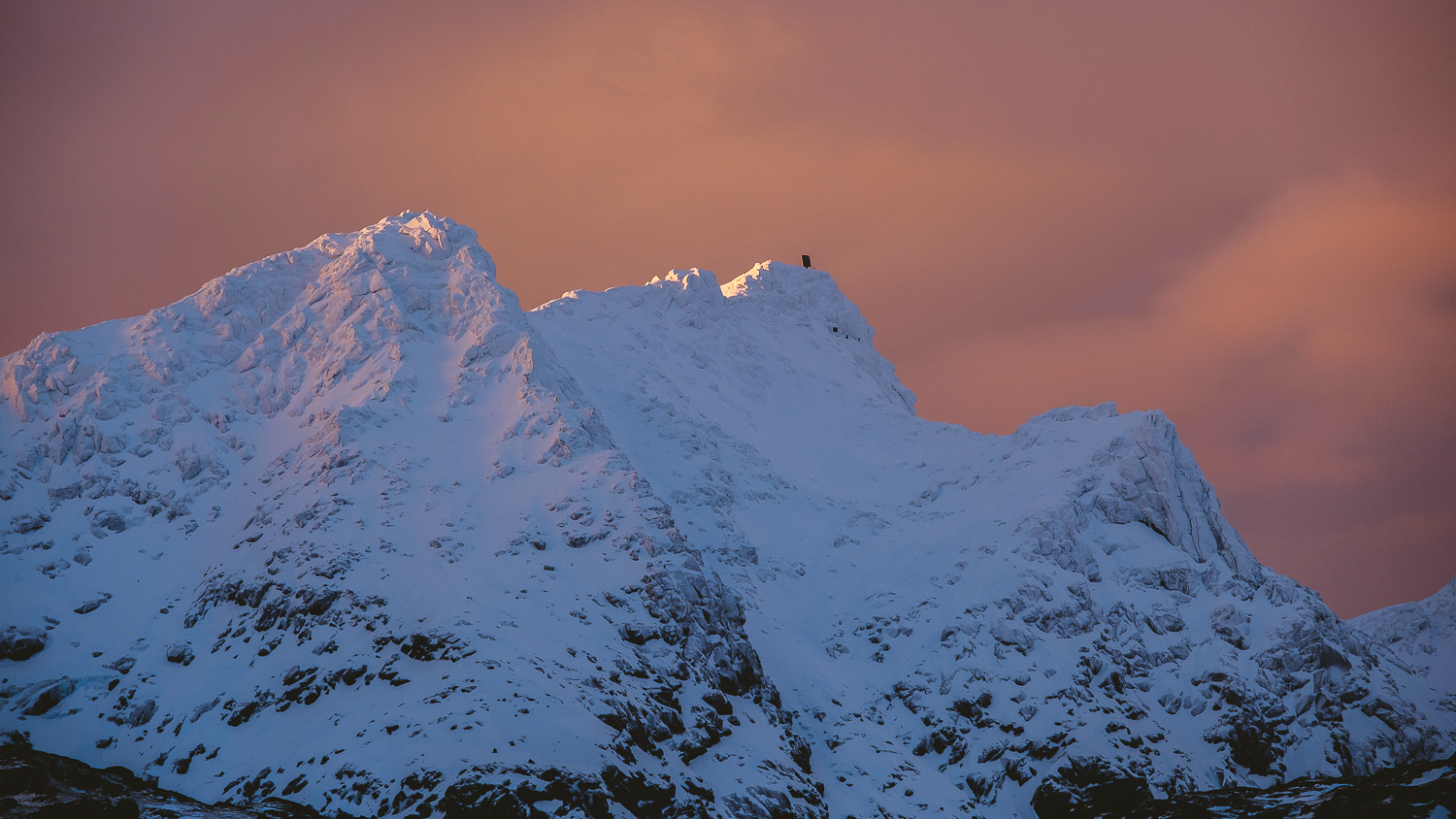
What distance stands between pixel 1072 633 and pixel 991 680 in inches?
564

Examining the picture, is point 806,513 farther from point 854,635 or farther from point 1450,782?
point 1450,782

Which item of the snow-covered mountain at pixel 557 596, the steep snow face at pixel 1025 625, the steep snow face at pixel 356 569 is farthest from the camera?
the steep snow face at pixel 1025 625

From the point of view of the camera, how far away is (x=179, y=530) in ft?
497

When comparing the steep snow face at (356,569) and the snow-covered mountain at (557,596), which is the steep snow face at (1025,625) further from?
the steep snow face at (356,569)

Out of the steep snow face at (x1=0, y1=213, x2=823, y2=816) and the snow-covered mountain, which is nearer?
the steep snow face at (x1=0, y1=213, x2=823, y2=816)

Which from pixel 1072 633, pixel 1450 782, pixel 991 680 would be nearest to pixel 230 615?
pixel 991 680

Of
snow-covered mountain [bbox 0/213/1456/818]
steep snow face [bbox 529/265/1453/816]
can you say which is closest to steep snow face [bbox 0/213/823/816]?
snow-covered mountain [bbox 0/213/1456/818]

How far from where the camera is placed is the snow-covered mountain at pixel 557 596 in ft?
414

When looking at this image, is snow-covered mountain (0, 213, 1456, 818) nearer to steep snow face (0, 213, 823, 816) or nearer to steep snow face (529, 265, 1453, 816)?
steep snow face (0, 213, 823, 816)

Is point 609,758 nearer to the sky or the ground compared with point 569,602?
nearer to the ground

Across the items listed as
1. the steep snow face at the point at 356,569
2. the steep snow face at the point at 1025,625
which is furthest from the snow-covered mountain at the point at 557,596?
the steep snow face at the point at 1025,625

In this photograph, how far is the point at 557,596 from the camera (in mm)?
139875

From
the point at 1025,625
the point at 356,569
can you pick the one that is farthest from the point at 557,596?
the point at 1025,625

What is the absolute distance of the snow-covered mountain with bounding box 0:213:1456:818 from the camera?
414ft
